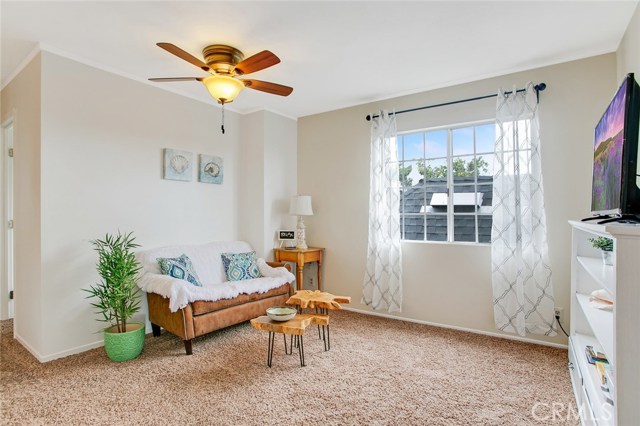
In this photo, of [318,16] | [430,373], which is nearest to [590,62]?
[318,16]

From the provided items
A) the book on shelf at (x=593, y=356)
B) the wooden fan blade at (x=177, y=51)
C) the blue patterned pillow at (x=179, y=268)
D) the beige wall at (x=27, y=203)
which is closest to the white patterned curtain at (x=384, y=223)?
the book on shelf at (x=593, y=356)

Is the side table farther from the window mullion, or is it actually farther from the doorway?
the doorway

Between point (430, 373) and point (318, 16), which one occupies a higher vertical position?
point (318, 16)

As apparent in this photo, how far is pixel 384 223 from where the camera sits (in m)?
3.85

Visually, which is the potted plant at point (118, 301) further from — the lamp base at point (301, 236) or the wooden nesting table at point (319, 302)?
the lamp base at point (301, 236)

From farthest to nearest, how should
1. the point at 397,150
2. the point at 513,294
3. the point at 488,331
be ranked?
the point at 397,150 → the point at 488,331 → the point at 513,294

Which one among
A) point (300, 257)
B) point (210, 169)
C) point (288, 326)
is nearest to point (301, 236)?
point (300, 257)

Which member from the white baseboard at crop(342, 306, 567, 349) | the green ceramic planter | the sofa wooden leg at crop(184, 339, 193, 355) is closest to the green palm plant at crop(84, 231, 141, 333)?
the green ceramic planter

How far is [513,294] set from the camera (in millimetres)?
3125

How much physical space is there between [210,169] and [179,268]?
1.35 meters

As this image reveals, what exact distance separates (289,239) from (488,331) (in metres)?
2.46

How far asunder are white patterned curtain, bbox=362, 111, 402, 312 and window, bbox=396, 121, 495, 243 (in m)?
0.20

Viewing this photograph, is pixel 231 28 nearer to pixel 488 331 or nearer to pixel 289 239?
pixel 289 239

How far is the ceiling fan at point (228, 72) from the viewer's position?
232 centimetres
